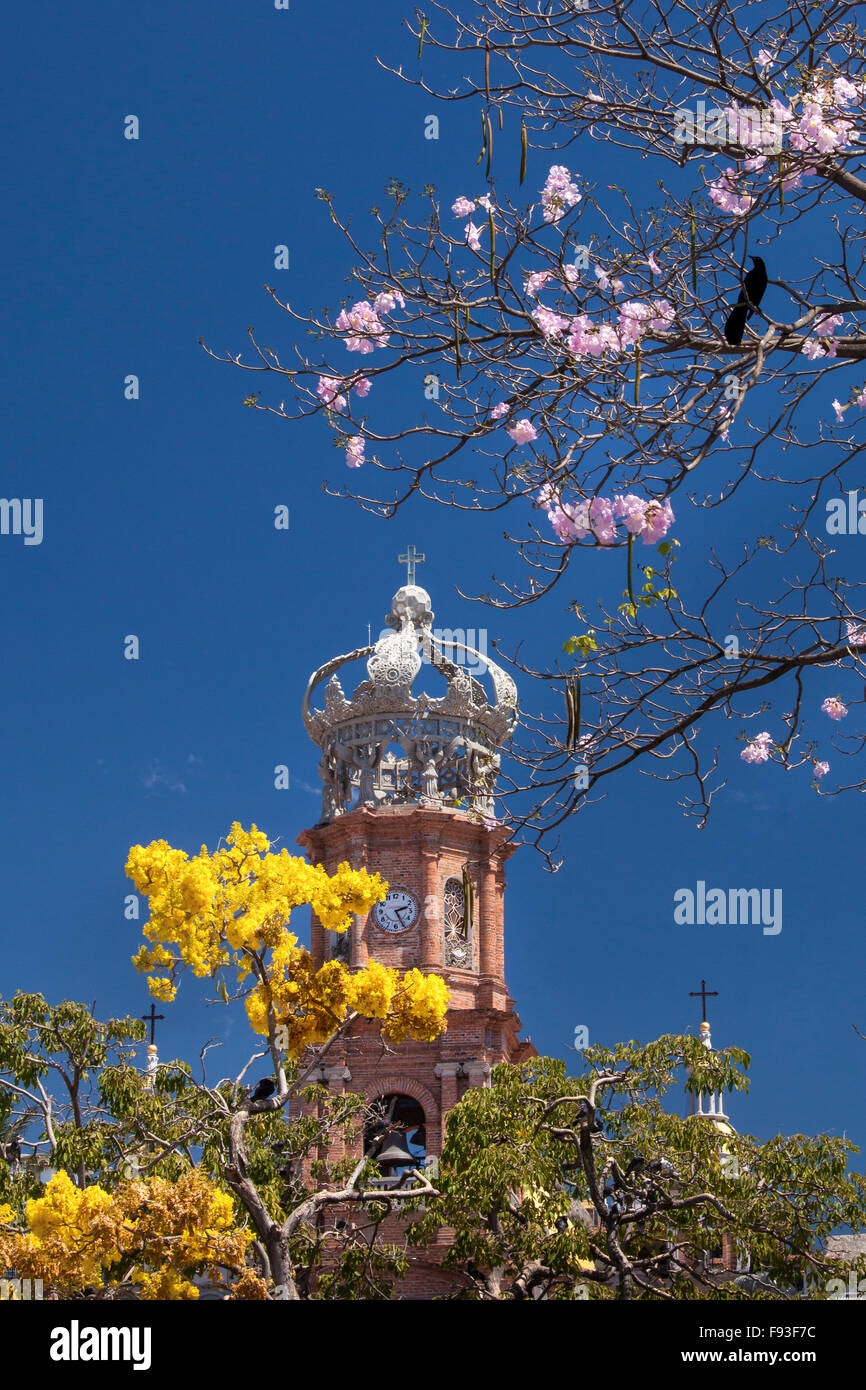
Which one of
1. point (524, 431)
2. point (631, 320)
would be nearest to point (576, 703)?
point (524, 431)

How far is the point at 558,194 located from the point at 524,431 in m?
1.79

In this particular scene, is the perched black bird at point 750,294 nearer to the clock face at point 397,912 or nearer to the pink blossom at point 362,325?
the pink blossom at point 362,325

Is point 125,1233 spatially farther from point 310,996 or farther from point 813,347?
point 813,347

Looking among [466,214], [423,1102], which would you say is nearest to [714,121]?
[466,214]

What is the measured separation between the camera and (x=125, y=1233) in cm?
1552

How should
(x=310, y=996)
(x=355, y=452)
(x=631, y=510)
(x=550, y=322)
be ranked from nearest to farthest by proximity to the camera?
(x=631, y=510), (x=550, y=322), (x=355, y=452), (x=310, y=996)

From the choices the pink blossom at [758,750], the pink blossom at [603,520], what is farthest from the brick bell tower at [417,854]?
the pink blossom at [603,520]

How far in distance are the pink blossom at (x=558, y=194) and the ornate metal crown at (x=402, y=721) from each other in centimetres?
2484

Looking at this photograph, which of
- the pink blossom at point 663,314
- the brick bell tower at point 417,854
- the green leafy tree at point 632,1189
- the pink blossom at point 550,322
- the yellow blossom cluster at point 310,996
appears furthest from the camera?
the brick bell tower at point 417,854

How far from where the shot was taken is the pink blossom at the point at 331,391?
10.6m

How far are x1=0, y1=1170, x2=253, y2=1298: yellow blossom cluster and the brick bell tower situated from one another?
63.4 feet


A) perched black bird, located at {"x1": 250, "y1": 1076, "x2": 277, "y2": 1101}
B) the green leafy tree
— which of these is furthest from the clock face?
perched black bird, located at {"x1": 250, "y1": 1076, "x2": 277, "y2": 1101}

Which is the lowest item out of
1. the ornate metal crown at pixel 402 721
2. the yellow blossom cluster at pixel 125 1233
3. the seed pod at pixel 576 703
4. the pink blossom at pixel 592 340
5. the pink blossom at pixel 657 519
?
the yellow blossom cluster at pixel 125 1233
